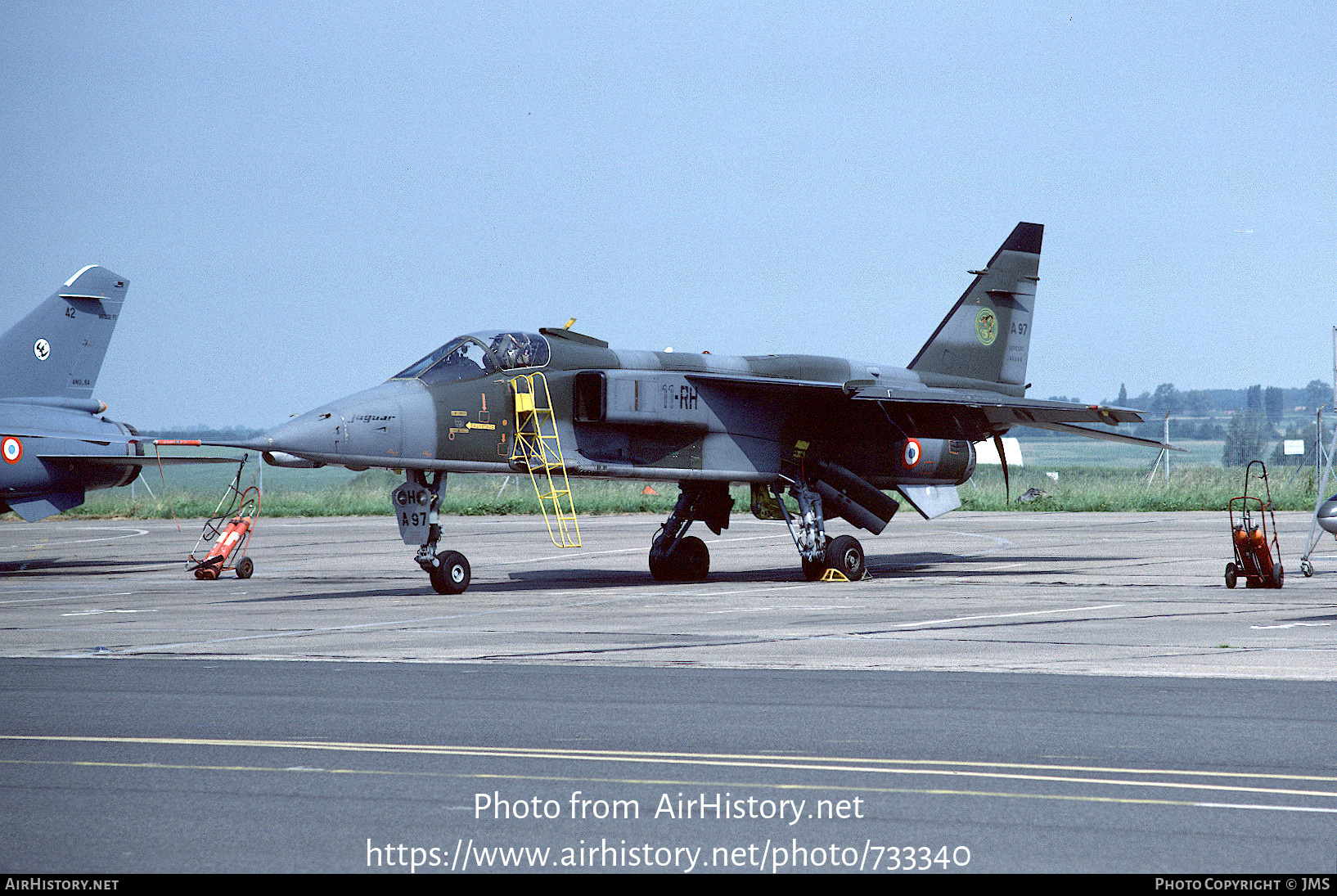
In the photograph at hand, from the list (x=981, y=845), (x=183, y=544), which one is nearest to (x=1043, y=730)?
(x=981, y=845)

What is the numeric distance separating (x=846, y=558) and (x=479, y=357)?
6.31 metres

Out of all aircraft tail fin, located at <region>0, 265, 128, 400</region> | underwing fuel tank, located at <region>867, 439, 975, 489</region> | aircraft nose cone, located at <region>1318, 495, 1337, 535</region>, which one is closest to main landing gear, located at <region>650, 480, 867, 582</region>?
underwing fuel tank, located at <region>867, 439, 975, 489</region>

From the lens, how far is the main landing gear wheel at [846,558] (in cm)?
2052

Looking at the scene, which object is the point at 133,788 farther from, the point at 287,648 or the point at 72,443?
the point at 72,443

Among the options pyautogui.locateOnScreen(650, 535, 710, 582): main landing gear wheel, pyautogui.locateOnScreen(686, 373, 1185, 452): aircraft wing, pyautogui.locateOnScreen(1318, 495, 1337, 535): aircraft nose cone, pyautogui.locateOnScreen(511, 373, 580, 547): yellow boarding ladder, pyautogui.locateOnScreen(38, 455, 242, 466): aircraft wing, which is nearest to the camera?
pyautogui.locateOnScreen(1318, 495, 1337, 535): aircraft nose cone

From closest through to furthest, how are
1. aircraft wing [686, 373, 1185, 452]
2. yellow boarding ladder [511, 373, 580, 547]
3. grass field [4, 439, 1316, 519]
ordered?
Result: yellow boarding ladder [511, 373, 580, 547] < aircraft wing [686, 373, 1185, 452] < grass field [4, 439, 1316, 519]

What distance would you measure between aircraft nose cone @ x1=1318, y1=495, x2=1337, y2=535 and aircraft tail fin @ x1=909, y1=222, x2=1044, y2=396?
7.42m

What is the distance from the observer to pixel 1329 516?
17.3 metres

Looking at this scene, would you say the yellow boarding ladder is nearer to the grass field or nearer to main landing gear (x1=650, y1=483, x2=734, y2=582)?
main landing gear (x1=650, y1=483, x2=734, y2=582)

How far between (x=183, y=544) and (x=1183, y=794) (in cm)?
2899

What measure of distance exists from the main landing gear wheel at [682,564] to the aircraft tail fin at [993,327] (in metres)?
5.46

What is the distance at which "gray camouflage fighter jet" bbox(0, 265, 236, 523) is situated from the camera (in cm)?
2405

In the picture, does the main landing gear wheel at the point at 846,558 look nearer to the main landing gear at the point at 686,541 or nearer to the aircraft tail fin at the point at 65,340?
the main landing gear at the point at 686,541

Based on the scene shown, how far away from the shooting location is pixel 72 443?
2447cm
